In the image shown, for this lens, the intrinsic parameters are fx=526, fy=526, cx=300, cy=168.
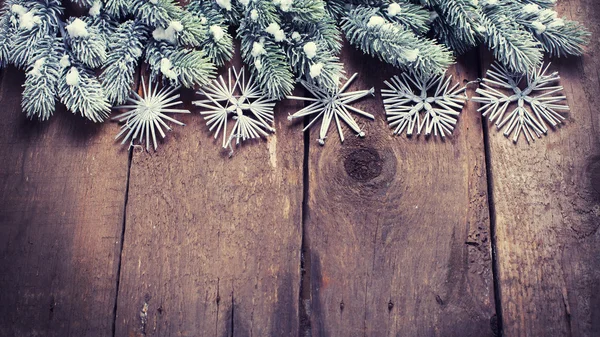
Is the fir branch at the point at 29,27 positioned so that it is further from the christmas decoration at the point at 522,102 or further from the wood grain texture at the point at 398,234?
the christmas decoration at the point at 522,102

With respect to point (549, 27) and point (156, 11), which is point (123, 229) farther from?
point (549, 27)

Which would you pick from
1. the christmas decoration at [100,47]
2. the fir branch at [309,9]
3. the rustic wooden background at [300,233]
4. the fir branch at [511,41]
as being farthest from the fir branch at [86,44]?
the fir branch at [511,41]

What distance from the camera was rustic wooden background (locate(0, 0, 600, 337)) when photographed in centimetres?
80

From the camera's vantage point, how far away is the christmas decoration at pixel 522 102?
0.85 metres

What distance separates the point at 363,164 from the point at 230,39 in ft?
0.93

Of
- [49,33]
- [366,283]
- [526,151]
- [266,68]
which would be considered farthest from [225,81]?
[526,151]

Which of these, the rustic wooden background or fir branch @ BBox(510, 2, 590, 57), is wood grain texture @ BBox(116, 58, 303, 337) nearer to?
the rustic wooden background

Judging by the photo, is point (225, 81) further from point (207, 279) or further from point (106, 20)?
point (207, 279)

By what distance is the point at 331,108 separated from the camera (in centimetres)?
84

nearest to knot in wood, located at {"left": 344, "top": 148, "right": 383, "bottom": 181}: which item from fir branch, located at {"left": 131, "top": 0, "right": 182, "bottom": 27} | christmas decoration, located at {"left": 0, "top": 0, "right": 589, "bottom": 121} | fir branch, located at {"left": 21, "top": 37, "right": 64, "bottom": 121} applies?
christmas decoration, located at {"left": 0, "top": 0, "right": 589, "bottom": 121}

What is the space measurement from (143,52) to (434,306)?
0.60 metres

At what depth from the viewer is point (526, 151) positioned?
0.85 m

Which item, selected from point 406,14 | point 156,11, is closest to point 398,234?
point 406,14

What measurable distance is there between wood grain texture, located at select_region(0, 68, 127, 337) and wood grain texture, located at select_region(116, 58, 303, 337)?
0.03 meters
